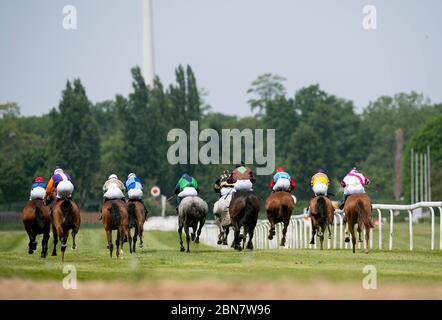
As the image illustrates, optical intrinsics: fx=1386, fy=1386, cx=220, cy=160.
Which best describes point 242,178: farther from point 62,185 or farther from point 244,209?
point 62,185

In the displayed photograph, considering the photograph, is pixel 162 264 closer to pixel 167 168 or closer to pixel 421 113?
pixel 167 168

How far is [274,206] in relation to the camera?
3612 centimetres

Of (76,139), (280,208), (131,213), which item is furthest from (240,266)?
(76,139)

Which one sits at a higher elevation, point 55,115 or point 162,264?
point 55,115

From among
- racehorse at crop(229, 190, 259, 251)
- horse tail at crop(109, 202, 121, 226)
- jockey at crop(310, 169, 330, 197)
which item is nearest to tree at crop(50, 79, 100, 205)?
jockey at crop(310, 169, 330, 197)

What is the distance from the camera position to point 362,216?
33.0m

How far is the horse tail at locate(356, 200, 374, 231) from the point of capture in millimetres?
32906

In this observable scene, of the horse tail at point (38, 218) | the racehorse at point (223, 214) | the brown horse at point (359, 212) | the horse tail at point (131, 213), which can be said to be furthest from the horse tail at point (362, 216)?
the horse tail at point (38, 218)

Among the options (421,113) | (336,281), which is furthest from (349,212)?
(421,113)

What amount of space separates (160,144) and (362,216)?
258ft

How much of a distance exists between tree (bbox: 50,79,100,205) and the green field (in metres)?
69.5

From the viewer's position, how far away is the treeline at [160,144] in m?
107
